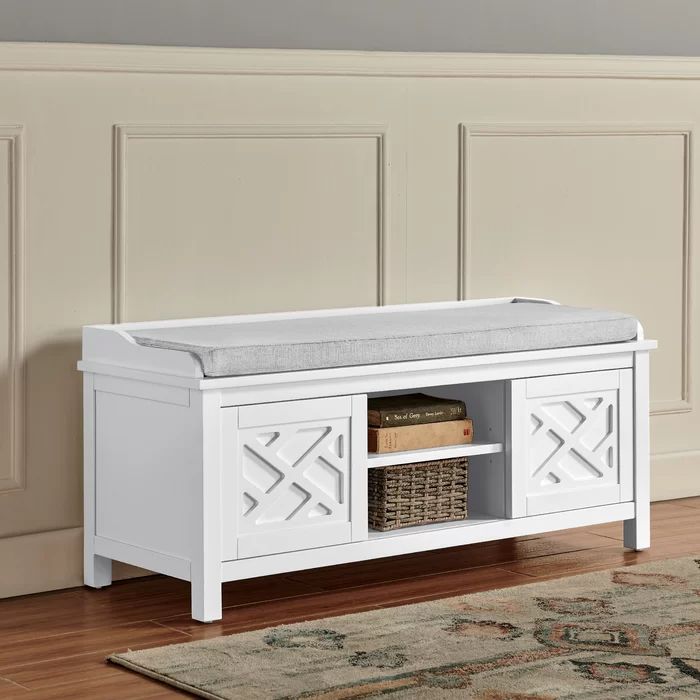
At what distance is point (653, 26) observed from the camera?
4.02 meters

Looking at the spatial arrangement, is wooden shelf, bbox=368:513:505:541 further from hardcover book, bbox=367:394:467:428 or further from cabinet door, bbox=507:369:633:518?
hardcover book, bbox=367:394:467:428

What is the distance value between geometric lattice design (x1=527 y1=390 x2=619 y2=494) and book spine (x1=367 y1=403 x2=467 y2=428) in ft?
0.54

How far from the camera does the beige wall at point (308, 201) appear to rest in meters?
3.08

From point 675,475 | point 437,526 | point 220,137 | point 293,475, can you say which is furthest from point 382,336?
point 675,475

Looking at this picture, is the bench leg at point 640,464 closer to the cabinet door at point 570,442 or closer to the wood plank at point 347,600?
the cabinet door at point 570,442

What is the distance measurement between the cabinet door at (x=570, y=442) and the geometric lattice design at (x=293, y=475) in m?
0.45

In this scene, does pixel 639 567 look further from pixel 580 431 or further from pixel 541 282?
pixel 541 282

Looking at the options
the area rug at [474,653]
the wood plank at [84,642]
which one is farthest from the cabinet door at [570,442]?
the wood plank at [84,642]

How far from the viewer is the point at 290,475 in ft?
9.38

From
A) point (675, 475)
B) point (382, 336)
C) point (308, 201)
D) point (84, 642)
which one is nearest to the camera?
point (84, 642)

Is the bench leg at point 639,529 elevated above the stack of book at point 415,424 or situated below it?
below

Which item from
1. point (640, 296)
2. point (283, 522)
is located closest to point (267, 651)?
point (283, 522)

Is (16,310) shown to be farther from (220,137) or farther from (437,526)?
(437,526)

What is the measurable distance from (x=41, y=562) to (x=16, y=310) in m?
0.55
